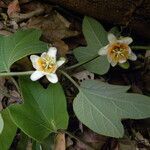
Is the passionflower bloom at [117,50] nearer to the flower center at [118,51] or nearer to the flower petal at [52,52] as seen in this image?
the flower center at [118,51]

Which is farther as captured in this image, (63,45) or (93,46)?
(63,45)

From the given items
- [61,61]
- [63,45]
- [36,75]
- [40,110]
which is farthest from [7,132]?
[63,45]

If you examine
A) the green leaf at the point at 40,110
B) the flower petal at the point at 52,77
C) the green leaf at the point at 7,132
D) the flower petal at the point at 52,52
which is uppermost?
the flower petal at the point at 52,52

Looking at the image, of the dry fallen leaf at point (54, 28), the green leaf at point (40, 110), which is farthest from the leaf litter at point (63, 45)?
the green leaf at point (40, 110)

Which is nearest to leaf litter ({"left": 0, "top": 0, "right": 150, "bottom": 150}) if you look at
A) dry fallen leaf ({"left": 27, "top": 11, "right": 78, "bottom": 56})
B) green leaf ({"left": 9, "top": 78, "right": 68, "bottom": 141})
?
dry fallen leaf ({"left": 27, "top": 11, "right": 78, "bottom": 56})

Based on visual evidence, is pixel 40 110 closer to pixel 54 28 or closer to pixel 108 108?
pixel 108 108

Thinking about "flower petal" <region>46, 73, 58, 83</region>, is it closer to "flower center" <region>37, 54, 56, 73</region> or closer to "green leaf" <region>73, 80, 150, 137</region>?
"flower center" <region>37, 54, 56, 73</region>

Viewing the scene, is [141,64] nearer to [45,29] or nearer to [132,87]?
[132,87]

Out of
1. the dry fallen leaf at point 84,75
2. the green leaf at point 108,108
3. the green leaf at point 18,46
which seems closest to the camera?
the green leaf at point 108,108
